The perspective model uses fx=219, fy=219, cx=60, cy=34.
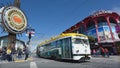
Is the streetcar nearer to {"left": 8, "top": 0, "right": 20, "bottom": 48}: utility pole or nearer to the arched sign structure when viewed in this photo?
{"left": 8, "top": 0, "right": 20, "bottom": 48}: utility pole

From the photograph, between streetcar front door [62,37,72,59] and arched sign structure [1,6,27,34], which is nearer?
streetcar front door [62,37,72,59]

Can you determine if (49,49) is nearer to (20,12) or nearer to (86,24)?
(20,12)

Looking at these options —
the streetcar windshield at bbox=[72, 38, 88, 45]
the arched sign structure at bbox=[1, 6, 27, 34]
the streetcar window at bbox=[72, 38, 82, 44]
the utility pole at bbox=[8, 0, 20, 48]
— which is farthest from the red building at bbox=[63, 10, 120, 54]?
the streetcar window at bbox=[72, 38, 82, 44]

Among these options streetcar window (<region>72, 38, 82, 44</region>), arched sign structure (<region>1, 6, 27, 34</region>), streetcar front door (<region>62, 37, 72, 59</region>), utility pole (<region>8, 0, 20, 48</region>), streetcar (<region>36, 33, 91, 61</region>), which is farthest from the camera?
arched sign structure (<region>1, 6, 27, 34</region>)

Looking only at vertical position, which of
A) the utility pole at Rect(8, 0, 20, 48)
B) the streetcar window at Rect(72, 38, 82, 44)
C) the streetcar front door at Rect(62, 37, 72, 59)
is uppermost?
the utility pole at Rect(8, 0, 20, 48)

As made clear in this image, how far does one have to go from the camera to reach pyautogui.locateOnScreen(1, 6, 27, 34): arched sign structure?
33750 millimetres

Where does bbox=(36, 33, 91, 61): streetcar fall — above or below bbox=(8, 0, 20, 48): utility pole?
below

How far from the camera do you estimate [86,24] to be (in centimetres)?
5781

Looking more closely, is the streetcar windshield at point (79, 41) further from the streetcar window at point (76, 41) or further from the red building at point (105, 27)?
the red building at point (105, 27)

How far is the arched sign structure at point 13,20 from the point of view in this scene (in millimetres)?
33750

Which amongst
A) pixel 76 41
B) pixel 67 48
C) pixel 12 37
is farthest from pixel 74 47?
pixel 12 37

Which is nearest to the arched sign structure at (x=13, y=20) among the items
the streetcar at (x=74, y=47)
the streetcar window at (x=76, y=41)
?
the streetcar at (x=74, y=47)

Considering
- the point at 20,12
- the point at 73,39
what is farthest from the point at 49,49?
the point at 20,12

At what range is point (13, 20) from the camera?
35.2 metres
